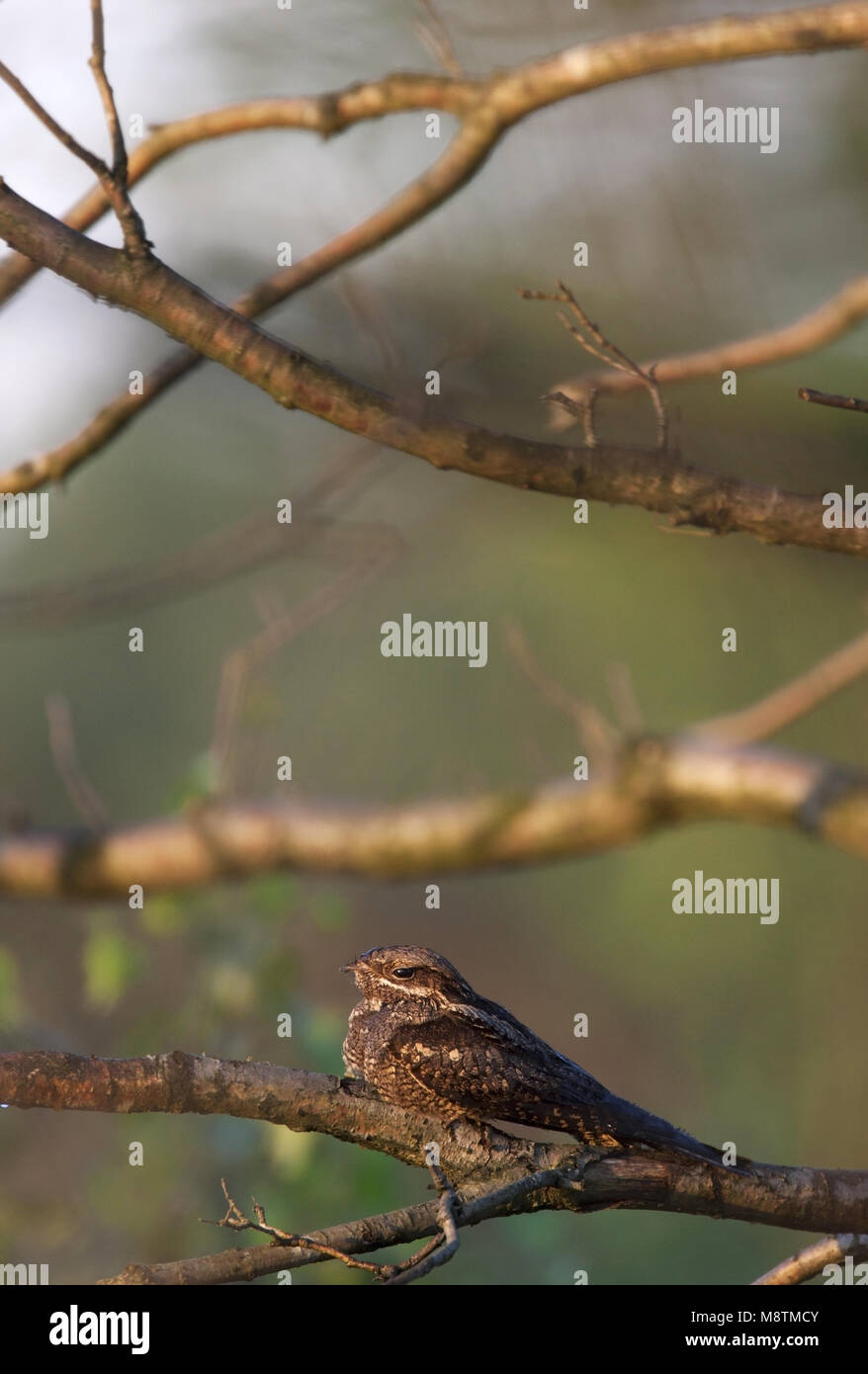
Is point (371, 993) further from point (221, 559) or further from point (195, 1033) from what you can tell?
point (195, 1033)

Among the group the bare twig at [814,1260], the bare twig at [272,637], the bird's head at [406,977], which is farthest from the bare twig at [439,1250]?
the bare twig at [272,637]

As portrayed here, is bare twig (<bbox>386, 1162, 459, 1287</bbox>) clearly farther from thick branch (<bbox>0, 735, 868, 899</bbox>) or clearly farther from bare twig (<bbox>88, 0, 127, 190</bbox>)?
thick branch (<bbox>0, 735, 868, 899</bbox>)

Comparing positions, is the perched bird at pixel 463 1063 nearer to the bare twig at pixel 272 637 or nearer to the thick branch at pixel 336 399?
the thick branch at pixel 336 399

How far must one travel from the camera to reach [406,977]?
1679mm

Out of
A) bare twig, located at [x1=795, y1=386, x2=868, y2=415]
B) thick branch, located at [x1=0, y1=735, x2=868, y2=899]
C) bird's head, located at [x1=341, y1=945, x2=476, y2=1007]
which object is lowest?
bird's head, located at [x1=341, y1=945, x2=476, y2=1007]

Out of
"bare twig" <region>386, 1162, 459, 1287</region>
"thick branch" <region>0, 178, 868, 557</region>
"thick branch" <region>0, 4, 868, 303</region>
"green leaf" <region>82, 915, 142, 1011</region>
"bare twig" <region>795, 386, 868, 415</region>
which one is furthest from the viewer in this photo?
"green leaf" <region>82, 915, 142, 1011</region>

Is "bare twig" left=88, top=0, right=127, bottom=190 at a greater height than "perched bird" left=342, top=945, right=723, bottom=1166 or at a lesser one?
greater

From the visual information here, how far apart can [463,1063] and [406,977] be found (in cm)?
15

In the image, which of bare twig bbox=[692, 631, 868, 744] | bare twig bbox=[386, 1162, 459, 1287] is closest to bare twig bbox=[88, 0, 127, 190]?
bare twig bbox=[386, 1162, 459, 1287]

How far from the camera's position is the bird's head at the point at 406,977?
1.64 m

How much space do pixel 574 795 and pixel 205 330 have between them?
271cm

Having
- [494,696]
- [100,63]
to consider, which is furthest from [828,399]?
[494,696]

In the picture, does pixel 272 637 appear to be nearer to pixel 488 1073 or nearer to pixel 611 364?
pixel 611 364

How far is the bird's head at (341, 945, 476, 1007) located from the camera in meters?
1.64
